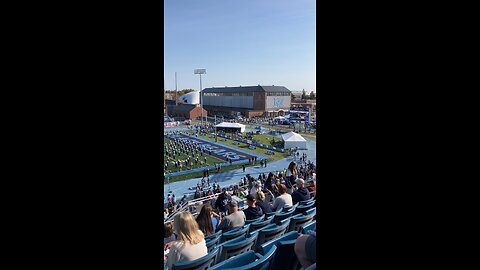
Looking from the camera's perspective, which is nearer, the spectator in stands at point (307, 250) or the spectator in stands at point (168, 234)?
the spectator in stands at point (307, 250)

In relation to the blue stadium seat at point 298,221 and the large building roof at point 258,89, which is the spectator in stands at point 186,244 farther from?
the large building roof at point 258,89

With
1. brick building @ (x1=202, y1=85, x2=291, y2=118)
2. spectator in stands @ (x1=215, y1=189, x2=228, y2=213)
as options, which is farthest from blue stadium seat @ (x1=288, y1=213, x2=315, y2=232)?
brick building @ (x1=202, y1=85, x2=291, y2=118)

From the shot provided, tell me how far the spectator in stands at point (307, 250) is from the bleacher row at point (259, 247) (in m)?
0.12

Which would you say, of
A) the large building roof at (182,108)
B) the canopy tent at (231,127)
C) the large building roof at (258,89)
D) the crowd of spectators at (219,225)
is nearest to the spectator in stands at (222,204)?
the crowd of spectators at (219,225)

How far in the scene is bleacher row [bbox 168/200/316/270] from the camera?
5.42 feet

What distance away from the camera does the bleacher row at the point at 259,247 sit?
165 centimetres

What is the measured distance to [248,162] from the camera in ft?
48.1

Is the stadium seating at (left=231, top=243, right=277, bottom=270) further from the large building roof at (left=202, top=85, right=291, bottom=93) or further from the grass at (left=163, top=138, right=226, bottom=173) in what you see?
the large building roof at (left=202, top=85, right=291, bottom=93)
